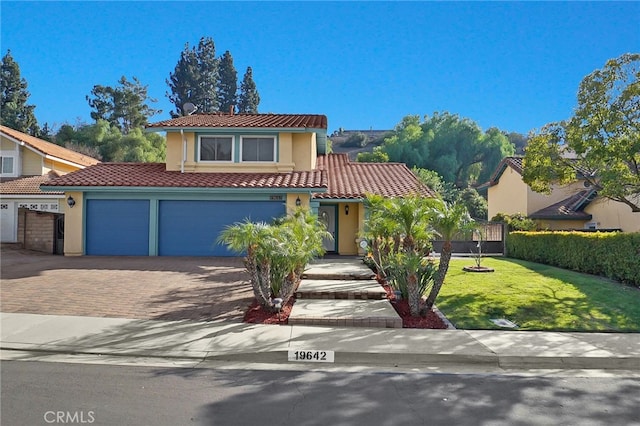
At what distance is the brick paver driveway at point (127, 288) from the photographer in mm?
9172

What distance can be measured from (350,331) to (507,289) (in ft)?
19.1

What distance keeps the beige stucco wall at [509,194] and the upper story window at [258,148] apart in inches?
640

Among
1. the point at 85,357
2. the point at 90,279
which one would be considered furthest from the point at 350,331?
the point at 90,279

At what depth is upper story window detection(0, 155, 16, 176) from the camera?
26419 millimetres

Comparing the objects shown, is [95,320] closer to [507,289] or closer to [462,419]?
[462,419]

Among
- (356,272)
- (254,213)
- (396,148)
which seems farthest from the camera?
(396,148)

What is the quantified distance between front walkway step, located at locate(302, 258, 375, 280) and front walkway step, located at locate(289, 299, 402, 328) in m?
2.62

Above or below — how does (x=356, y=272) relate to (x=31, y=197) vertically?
below

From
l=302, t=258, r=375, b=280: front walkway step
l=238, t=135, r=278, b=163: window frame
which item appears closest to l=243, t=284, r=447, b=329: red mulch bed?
l=302, t=258, r=375, b=280: front walkway step

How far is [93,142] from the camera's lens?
4466cm

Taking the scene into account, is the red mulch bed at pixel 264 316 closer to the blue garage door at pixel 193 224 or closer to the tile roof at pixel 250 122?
the blue garage door at pixel 193 224

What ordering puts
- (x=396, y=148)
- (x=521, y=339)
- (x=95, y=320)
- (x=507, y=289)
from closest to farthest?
(x=521, y=339) → (x=95, y=320) → (x=507, y=289) → (x=396, y=148)

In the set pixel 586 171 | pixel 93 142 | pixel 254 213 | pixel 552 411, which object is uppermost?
pixel 93 142

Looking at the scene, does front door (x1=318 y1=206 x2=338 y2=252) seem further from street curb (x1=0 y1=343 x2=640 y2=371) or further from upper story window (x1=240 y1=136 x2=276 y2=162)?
street curb (x1=0 y1=343 x2=640 y2=371)
